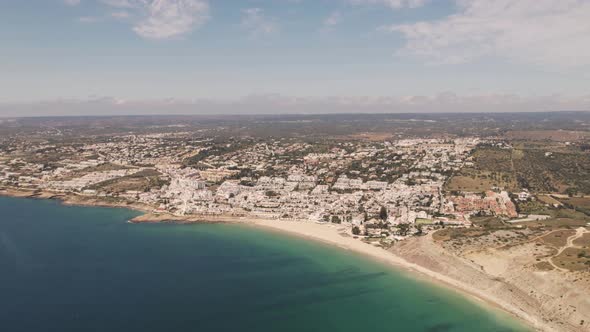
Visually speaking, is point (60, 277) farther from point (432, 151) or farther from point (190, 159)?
point (432, 151)

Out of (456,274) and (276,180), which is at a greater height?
(276,180)

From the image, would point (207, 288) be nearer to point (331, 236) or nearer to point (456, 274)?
point (331, 236)

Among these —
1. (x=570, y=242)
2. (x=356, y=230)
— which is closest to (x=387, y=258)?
(x=356, y=230)

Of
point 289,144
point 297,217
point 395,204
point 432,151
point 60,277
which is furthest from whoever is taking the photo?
point 289,144

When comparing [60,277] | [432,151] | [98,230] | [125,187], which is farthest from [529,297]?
[432,151]

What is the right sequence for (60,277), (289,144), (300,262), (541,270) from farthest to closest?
(289,144)
(300,262)
(60,277)
(541,270)

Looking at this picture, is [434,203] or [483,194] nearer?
[434,203]
